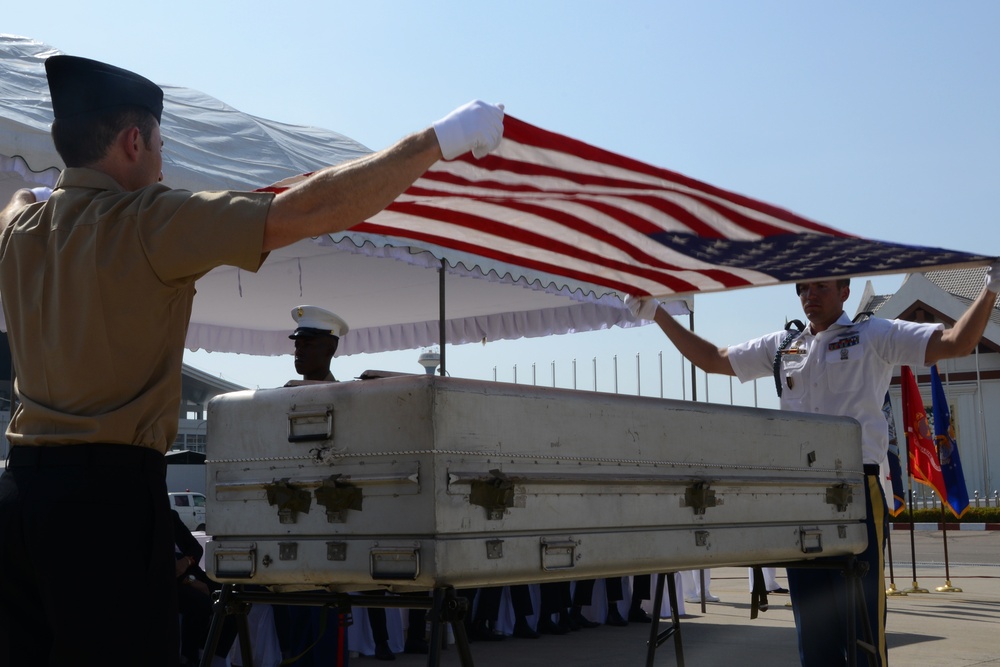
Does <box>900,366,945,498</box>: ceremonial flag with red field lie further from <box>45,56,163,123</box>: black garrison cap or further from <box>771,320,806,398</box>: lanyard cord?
<box>45,56,163,123</box>: black garrison cap

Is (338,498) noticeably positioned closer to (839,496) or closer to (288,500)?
(288,500)

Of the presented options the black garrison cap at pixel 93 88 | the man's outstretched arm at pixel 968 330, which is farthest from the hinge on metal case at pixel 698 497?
the black garrison cap at pixel 93 88

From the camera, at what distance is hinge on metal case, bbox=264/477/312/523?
2.60 metres

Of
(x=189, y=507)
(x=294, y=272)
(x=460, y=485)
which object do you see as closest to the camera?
(x=460, y=485)

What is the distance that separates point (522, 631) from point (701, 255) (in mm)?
4306

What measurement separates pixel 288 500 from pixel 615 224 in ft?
6.73

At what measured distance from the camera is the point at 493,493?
8.01 feet

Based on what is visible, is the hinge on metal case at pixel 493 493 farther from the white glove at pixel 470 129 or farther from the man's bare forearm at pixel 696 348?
the man's bare forearm at pixel 696 348

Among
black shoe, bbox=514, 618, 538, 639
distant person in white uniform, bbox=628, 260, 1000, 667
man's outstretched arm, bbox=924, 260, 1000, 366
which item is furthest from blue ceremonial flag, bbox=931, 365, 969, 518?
man's outstretched arm, bbox=924, 260, 1000, 366

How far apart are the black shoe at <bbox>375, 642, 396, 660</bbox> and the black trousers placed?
4966mm

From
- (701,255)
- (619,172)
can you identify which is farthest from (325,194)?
(701,255)

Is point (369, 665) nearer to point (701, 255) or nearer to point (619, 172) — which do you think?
point (701, 255)

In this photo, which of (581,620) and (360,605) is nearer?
(360,605)

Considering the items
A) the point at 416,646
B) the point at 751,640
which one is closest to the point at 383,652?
the point at 416,646
